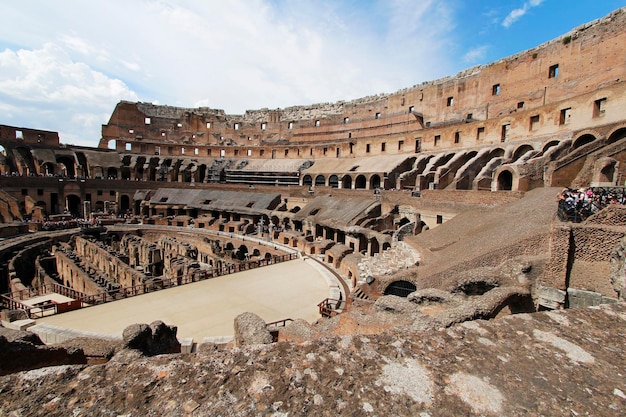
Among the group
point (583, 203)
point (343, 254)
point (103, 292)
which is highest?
point (583, 203)

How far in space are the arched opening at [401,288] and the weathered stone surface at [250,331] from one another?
19.3 ft

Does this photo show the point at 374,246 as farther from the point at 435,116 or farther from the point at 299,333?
the point at 435,116

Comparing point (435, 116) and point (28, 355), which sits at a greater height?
point (435, 116)

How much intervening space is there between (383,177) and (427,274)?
19.1m

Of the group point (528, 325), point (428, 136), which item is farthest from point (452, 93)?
point (528, 325)

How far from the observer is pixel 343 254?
1748 centimetres

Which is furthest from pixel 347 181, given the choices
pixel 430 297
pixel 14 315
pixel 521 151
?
pixel 14 315

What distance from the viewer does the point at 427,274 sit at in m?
9.82

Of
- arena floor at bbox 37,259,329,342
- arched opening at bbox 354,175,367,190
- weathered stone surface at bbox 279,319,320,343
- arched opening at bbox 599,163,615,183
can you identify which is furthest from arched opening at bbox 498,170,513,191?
weathered stone surface at bbox 279,319,320,343

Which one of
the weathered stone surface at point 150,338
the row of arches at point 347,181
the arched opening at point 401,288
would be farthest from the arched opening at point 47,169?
the arched opening at point 401,288

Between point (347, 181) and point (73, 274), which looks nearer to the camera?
point (73, 274)

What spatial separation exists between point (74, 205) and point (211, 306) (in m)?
33.8

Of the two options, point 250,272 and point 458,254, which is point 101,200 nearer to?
point 250,272

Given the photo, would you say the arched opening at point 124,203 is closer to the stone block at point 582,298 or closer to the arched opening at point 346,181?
the arched opening at point 346,181
